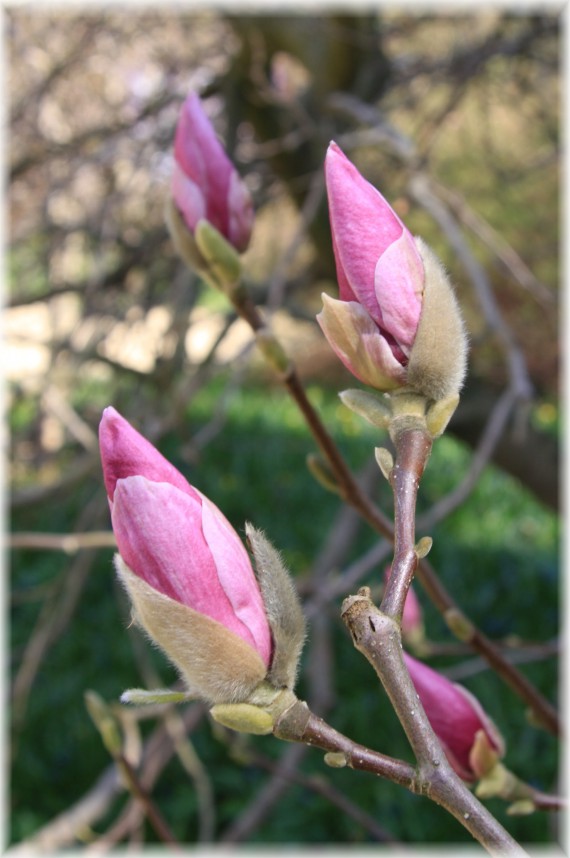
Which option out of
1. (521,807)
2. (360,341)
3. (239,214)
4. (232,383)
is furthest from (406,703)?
(232,383)

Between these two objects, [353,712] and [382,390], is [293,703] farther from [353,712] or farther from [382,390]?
[353,712]

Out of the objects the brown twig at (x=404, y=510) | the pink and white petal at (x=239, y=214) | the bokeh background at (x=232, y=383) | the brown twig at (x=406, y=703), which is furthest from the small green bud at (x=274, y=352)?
the bokeh background at (x=232, y=383)

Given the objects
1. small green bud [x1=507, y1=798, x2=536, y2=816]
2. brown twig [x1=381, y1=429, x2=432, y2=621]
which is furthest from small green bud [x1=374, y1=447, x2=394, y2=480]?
small green bud [x1=507, y1=798, x2=536, y2=816]

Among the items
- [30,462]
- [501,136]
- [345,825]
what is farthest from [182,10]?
[501,136]

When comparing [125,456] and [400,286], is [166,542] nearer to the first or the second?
[125,456]

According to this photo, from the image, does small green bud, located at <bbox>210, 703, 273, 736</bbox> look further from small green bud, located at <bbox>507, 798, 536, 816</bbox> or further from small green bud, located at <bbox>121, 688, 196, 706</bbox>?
small green bud, located at <bbox>507, 798, 536, 816</bbox>

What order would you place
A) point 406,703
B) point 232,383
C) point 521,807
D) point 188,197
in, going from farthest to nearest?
point 232,383, point 188,197, point 521,807, point 406,703
